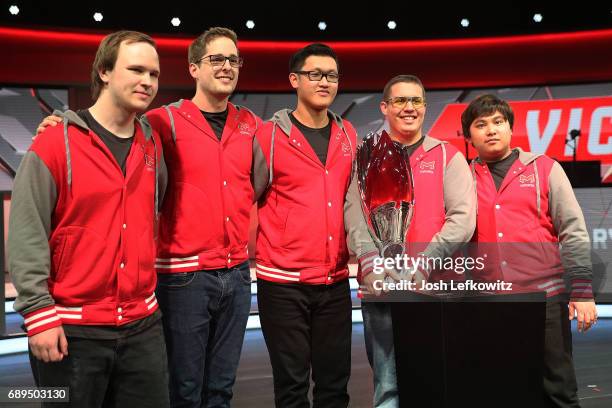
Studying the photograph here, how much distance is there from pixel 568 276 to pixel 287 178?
1.18 m

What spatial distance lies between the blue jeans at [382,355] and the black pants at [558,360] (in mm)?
595

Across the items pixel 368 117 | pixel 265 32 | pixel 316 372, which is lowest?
pixel 316 372

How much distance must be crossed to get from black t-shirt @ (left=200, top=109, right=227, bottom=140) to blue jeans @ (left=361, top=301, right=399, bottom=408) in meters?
0.95

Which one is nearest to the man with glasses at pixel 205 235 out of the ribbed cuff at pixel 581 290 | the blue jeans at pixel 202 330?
the blue jeans at pixel 202 330

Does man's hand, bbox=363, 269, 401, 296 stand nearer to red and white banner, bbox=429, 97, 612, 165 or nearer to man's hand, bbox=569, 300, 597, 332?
man's hand, bbox=569, 300, 597, 332

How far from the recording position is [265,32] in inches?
295

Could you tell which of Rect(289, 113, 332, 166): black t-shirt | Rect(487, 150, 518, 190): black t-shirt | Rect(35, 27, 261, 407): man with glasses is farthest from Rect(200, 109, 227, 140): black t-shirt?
Rect(487, 150, 518, 190): black t-shirt

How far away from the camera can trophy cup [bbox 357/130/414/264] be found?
6.77 feet

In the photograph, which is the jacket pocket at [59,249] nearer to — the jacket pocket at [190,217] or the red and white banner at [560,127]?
the jacket pocket at [190,217]

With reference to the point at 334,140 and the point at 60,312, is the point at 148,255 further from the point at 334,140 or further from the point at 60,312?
the point at 334,140

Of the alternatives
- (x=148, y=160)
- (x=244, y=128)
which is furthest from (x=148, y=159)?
(x=244, y=128)

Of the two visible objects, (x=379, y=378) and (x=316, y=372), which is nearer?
(x=379, y=378)

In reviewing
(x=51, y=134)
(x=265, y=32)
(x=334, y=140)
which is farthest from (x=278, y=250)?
(x=265, y=32)

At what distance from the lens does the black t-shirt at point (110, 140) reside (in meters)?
2.15
